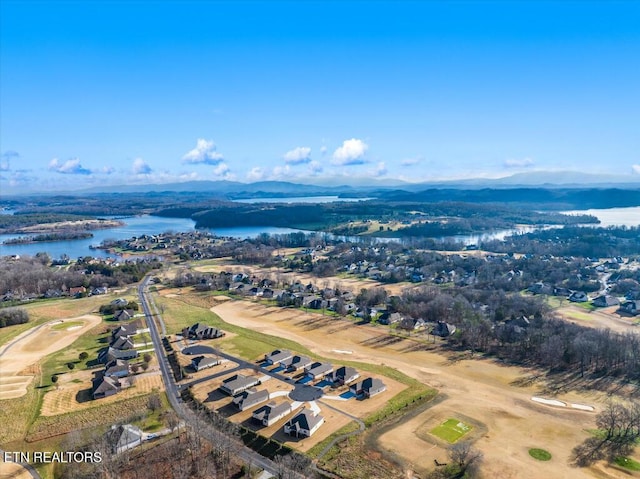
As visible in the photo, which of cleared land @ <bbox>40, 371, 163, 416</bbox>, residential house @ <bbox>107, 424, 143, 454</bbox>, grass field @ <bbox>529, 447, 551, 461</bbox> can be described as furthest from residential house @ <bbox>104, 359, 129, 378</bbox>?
grass field @ <bbox>529, 447, 551, 461</bbox>

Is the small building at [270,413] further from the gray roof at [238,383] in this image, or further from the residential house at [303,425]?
the gray roof at [238,383]

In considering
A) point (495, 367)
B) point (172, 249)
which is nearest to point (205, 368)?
point (495, 367)

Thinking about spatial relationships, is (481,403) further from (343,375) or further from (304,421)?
(304,421)

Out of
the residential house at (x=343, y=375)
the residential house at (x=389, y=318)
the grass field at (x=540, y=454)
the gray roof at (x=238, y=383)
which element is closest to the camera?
the grass field at (x=540, y=454)

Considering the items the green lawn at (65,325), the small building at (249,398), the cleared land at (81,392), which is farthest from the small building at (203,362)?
the green lawn at (65,325)

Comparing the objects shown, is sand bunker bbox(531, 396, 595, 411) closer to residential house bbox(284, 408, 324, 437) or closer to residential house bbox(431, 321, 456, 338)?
residential house bbox(431, 321, 456, 338)

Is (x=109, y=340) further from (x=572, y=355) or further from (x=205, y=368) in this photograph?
(x=572, y=355)

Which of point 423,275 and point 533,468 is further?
point 423,275
